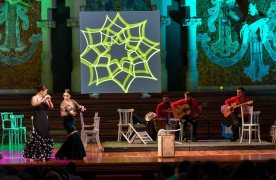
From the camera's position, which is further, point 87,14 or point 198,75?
point 198,75

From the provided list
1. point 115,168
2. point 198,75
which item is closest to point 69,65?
point 198,75

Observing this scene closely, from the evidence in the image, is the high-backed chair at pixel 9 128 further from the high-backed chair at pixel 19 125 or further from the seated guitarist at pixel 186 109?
the seated guitarist at pixel 186 109

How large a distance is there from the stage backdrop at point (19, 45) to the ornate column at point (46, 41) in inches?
12.8

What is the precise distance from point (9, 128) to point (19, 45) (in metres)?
4.07

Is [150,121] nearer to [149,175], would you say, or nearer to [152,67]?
[152,67]

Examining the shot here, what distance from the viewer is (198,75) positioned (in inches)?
830

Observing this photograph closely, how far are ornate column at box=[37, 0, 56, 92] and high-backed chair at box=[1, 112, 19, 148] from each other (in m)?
1.79

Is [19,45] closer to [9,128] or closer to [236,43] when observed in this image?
[9,128]

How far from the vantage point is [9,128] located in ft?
57.8

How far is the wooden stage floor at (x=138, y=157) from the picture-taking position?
12.4 m

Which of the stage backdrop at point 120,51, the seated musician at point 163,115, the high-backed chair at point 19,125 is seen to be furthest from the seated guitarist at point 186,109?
the high-backed chair at point 19,125

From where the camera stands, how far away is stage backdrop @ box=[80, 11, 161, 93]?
18.7 metres

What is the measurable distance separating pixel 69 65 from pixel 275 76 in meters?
5.48

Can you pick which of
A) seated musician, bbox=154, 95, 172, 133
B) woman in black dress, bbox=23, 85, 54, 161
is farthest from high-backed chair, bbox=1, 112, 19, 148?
woman in black dress, bbox=23, 85, 54, 161
